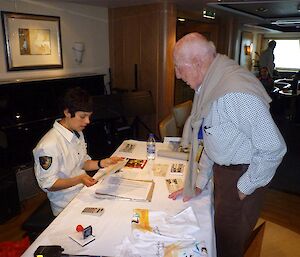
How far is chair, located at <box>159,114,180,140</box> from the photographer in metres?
2.75

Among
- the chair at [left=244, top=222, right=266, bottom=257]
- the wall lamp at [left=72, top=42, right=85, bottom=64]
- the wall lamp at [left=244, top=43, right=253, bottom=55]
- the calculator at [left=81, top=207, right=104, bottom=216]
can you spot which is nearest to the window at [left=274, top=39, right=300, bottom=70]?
the wall lamp at [left=244, top=43, right=253, bottom=55]

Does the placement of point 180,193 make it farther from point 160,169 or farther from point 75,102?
point 75,102

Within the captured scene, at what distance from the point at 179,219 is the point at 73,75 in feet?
10.4

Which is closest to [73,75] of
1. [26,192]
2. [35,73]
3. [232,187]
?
[35,73]

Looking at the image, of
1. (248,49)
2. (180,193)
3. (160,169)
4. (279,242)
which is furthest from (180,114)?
(248,49)

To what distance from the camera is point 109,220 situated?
1314 millimetres

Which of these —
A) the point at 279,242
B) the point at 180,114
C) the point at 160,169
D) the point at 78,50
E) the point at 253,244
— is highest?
the point at 78,50

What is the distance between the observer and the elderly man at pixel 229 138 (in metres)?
1.23

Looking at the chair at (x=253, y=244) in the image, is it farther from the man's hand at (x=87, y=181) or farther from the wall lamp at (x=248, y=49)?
the wall lamp at (x=248, y=49)

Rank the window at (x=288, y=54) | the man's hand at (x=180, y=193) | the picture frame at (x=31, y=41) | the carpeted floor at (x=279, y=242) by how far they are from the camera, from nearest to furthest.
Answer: the man's hand at (x=180, y=193) < the carpeted floor at (x=279, y=242) < the picture frame at (x=31, y=41) < the window at (x=288, y=54)

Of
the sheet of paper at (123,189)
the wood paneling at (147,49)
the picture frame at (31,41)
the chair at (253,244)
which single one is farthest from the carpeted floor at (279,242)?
the picture frame at (31,41)

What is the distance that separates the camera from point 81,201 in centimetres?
149

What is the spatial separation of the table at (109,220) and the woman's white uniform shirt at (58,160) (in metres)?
0.23

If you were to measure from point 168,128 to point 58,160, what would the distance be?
136cm
